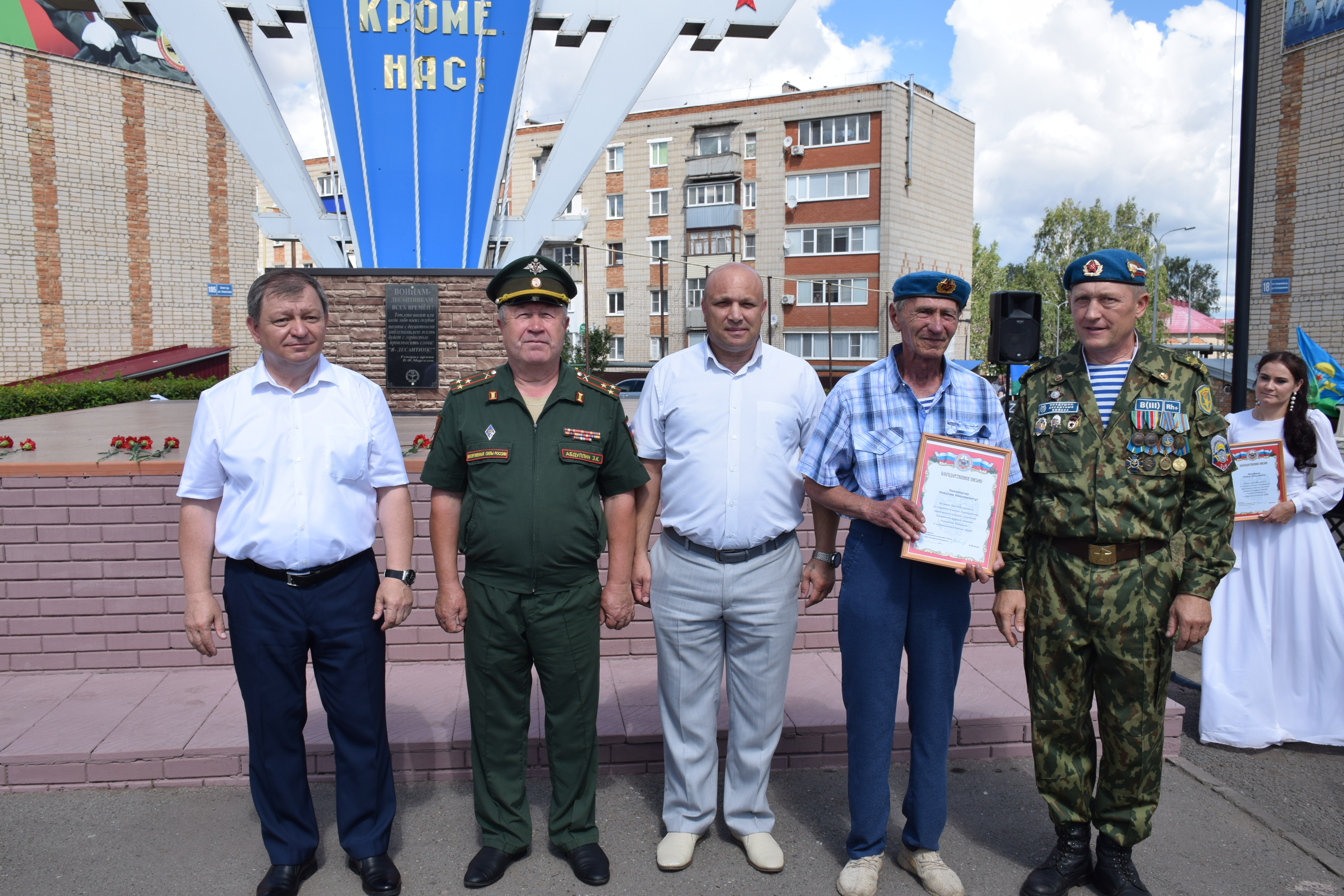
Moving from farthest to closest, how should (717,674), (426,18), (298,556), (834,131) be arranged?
(834,131) < (426,18) < (717,674) < (298,556)

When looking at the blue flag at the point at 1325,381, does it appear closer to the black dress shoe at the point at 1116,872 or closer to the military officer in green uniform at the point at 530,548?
the black dress shoe at the point at 1116,872

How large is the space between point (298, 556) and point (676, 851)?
5.32 feet

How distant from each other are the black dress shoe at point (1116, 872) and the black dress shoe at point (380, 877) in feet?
7.61

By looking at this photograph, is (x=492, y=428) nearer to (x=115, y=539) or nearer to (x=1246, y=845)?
(x=115, y=539)

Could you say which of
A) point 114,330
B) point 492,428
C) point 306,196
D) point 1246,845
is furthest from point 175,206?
point 1246,845

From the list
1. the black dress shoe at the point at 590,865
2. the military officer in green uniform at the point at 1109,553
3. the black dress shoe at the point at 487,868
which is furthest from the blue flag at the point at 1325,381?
the black dress shoe at the point at 487,868

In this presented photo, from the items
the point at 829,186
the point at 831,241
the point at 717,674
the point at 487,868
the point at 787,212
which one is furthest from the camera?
the point at 787,212

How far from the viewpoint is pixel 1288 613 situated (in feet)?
14.1

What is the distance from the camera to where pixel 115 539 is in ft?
14.6

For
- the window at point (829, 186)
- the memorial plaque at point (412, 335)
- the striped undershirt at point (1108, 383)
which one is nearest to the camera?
the striped undershirt at point (1108, 383)

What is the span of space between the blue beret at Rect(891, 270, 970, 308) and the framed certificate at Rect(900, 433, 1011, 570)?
447mm

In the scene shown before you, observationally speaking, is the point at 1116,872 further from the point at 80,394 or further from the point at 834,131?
the point at 834,131

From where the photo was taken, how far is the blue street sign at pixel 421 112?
849 centimetres

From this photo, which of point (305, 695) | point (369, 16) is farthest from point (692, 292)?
point (305, 695)
